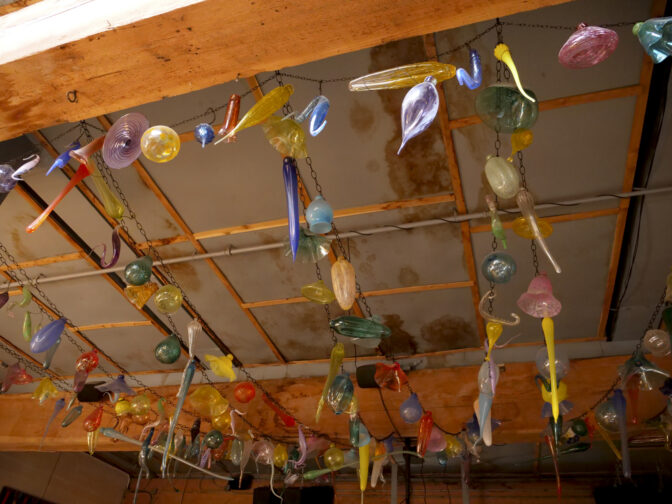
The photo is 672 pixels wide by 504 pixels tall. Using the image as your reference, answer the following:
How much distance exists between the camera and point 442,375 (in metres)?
4.15

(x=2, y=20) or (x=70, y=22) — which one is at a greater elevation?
(x=2, y=20)

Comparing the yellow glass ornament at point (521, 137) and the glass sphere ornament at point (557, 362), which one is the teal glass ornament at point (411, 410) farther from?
the yellow glass ornament at point (521, 137)

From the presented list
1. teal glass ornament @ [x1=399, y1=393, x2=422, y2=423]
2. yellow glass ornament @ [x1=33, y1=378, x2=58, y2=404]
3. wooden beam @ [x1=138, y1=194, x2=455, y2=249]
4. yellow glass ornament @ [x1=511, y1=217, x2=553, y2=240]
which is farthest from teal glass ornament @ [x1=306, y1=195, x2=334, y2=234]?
yellow glass ornament @ [x1=33, y1=378, x2=58, y2=404]

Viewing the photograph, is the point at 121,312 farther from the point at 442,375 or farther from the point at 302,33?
the point at 302,33

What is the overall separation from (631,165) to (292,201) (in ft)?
7.59

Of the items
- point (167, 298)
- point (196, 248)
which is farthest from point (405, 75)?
point (196, 248)

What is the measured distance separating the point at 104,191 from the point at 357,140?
1.52 m

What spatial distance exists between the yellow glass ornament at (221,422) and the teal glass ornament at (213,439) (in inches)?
1.7

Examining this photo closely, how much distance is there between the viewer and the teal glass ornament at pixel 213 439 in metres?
3.78

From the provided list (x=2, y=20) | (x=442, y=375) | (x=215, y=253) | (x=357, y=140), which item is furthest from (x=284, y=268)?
(x=2, y=20)

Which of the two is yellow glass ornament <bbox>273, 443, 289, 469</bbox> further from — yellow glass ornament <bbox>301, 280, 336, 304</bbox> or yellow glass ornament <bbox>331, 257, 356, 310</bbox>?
yellow glass ornament <bbox>331, 257, 356, 310</bbox>

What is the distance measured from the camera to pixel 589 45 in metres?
1.47

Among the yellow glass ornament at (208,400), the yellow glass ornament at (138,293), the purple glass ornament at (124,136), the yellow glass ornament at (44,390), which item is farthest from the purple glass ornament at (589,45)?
the yellow glass ornament at (44,390)

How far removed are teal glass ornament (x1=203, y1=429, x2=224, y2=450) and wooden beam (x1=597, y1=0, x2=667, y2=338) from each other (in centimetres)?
321
